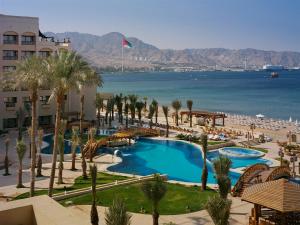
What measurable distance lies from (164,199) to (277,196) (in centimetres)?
858

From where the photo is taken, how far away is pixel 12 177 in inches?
1254

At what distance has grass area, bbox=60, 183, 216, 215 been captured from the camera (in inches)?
958

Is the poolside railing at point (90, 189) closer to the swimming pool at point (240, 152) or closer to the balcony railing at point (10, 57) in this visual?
the swimming pool at point (240, 152)

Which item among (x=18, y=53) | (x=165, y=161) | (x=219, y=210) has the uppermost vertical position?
(x=18, y=53)

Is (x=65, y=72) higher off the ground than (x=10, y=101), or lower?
higher

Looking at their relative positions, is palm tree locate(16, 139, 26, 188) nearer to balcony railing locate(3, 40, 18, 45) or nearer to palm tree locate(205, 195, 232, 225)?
palm tree locate(205, 195, 232, 225)

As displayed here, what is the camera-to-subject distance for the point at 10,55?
54844 mm

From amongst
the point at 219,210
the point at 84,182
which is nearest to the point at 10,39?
the point at 84,182

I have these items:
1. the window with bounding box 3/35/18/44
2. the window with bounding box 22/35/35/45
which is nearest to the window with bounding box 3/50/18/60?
the window with bounding box 3/35/18/44

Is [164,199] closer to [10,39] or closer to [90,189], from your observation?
[90,189]

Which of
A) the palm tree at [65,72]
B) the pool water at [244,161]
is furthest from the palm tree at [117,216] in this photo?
the pool water at [244,161]

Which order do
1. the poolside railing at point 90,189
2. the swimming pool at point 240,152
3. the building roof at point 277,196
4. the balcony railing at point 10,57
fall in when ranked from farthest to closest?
the balcony railing at point 10,57 < the swimming pool at point 240,152 < the poolside railing at point 90,189 < the building roof at point 277,196

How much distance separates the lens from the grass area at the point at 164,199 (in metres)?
24.3

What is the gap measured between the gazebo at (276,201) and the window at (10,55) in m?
43.3
